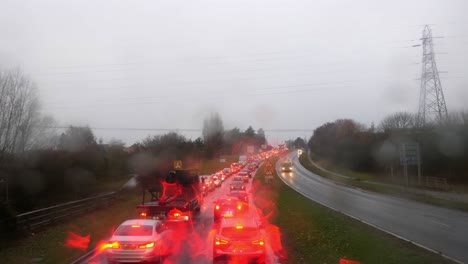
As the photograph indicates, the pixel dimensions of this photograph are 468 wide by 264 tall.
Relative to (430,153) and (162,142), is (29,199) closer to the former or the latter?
(162,142)

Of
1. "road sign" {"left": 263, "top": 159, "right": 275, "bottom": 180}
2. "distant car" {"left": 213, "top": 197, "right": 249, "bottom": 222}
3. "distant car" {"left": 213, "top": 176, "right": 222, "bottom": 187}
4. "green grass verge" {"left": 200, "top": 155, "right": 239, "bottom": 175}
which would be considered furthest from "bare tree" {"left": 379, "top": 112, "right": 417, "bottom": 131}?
"distant car" {"left": 213, "top": 197, "right": 249, "bottom": 222}

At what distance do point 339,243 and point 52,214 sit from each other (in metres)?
14.3

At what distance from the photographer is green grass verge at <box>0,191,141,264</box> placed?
1430cm

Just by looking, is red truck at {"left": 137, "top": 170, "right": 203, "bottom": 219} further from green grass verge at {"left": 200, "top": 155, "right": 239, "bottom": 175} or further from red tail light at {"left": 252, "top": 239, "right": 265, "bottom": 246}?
green grass verge at {"left": 200, "top": 155, "right": 239, "bottom": 175}

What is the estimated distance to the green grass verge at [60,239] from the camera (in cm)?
1430

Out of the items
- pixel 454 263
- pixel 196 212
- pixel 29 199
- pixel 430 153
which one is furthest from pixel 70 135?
pixel 454 263

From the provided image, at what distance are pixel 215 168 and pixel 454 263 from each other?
7625 cm

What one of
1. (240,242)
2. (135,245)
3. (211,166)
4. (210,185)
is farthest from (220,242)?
(211,166)

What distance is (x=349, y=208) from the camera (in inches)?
1193

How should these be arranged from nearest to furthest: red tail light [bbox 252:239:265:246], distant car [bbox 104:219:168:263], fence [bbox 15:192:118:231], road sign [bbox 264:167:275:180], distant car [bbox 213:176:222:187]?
red tail light [bbox 252:239:265:246], distant car [bbox 104:219:168:263], fence [bbox 15:192:118:231], road sign [bbox 264:167:275:180], distant car [bbox 213:176:222:187]

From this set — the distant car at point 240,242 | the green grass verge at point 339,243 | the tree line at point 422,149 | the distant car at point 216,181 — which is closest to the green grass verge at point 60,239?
the distant car at point 240,242

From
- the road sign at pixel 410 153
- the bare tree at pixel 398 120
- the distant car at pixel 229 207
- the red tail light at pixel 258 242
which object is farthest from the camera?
the bare tree at pixel 398 120

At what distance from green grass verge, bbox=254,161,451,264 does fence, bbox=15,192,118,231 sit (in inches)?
410

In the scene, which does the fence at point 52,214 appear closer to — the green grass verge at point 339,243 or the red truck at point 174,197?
the red truck at point 174,197
